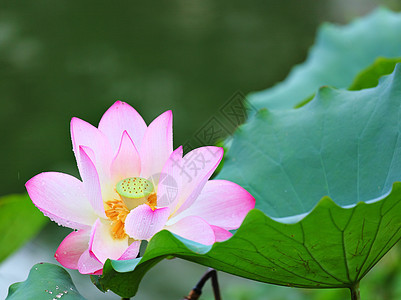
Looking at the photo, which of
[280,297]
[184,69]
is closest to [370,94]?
[280,297]

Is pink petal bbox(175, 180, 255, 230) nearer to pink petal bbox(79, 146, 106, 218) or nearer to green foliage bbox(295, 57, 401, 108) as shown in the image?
pink petal bbox(79, 146, 106, 218)

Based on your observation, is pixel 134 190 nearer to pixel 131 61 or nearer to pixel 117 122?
pixel 117 122

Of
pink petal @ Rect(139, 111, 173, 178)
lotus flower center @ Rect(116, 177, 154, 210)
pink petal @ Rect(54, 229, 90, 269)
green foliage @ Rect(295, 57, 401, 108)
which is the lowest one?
pink petal @ Rect(54, 229, 90, 269)

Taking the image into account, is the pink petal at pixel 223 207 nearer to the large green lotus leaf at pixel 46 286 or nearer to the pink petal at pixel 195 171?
the pink petal at pixel 195 171

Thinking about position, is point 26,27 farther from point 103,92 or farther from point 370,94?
point 370,94

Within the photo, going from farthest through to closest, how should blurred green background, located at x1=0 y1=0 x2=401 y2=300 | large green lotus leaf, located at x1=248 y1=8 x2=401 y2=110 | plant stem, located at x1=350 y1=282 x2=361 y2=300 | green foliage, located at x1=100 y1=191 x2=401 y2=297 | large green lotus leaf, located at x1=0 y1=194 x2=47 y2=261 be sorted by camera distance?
blurred green background, located at x1=0 y1=0 x2=401 y2=300 < large green lotus leaf, located at x1=248 y1=8 x2=401 y2=110 < large green lotus leaf, located at x1=0 y1=194 x2=47 y2=261 < plant stem, located at x1=350 y1=282 x2=361 y2=300 < green foliage, located at x1=100 y1=191 x2=401 y2=297

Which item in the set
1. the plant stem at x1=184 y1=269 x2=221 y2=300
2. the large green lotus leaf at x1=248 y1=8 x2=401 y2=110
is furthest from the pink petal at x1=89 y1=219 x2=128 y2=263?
the large green lotus leaf at x1=248 y1=8 x2=401 y2=110

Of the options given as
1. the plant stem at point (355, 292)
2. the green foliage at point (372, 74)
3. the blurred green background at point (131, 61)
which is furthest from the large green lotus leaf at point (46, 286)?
the blurred green background at point (131, 61)

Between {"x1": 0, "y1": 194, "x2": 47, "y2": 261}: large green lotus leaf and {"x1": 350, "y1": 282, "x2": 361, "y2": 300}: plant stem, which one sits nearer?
{"x1": 350, "y1": 282, "x2": 361, "y2": 300}: plant stem
